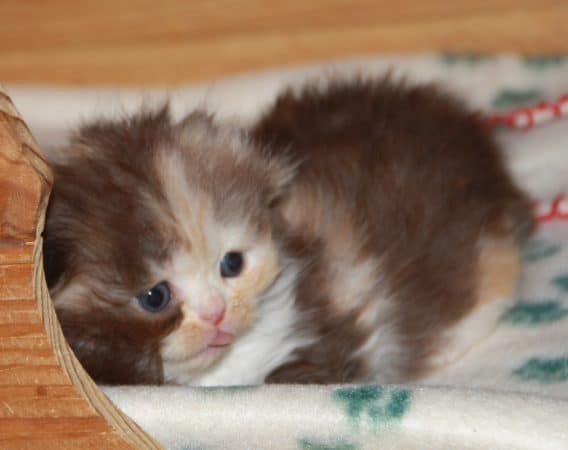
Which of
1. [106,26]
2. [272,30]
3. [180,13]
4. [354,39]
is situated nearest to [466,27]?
[354,39]

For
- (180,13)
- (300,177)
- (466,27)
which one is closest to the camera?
(300,177)

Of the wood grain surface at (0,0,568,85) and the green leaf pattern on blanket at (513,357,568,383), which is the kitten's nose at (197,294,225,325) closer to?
the green leaf pattern on blanket at (513,357,568,383)

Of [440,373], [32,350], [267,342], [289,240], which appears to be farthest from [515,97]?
[32,350]

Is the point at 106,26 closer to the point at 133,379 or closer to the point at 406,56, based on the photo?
the point at 406,56

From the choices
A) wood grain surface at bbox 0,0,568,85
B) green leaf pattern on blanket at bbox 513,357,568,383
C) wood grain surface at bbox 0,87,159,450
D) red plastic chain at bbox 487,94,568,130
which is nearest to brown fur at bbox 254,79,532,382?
green leaf pattern on blanket at bbox 513,357,568,383

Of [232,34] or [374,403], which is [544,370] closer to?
[374,403]

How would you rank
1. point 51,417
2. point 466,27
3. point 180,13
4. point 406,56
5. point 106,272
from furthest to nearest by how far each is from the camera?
point 180,13
point 466,27
point 406,56
point 106,272
point 51,417
